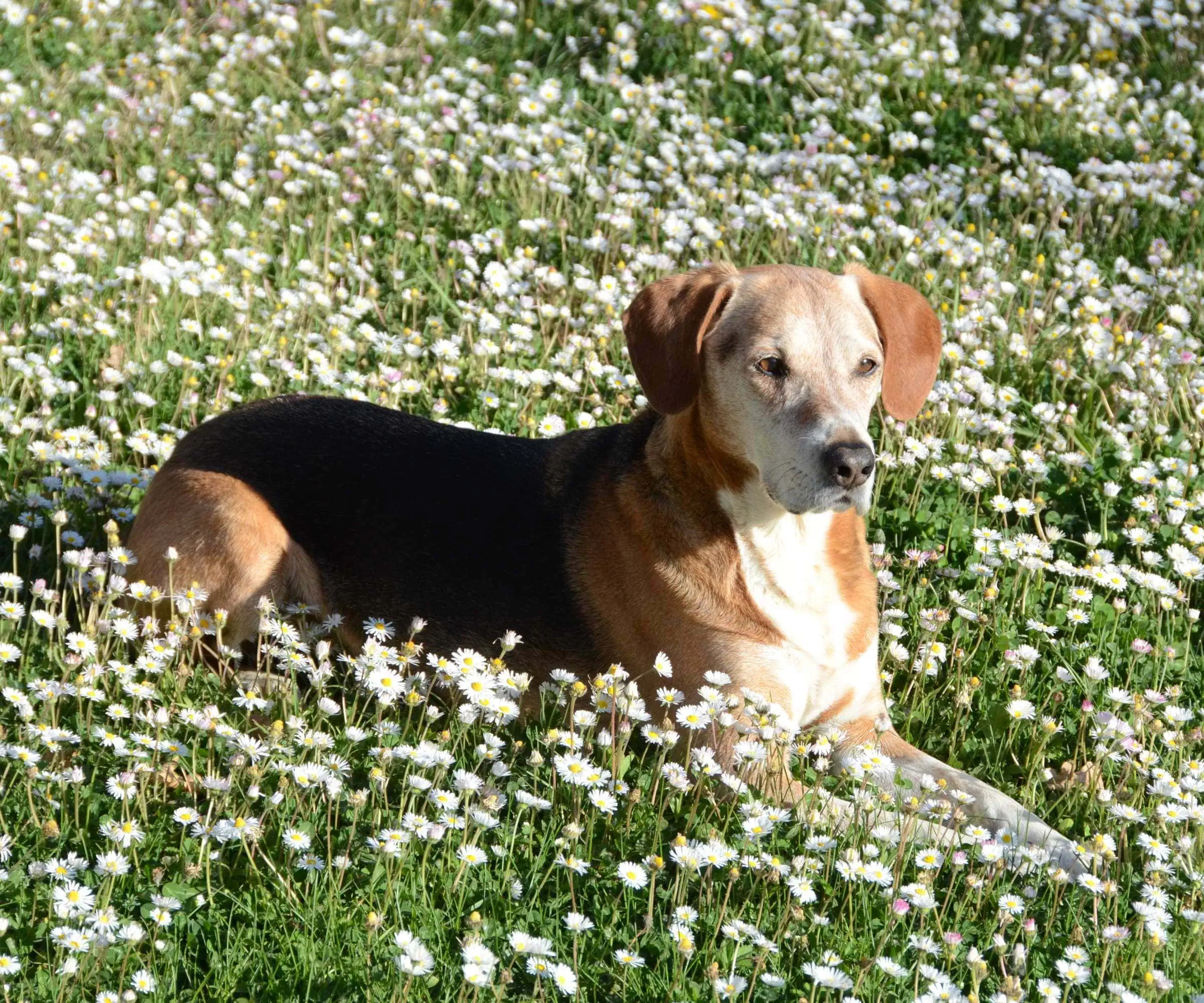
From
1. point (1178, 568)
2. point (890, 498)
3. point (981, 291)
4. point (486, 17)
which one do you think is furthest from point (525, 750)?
point (486, 17)

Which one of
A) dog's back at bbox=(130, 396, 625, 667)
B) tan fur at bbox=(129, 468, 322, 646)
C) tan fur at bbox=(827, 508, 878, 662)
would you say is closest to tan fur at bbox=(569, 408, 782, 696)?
dog's back at bbox=(130, 396, 625, 667)

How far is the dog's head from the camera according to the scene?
4.22m

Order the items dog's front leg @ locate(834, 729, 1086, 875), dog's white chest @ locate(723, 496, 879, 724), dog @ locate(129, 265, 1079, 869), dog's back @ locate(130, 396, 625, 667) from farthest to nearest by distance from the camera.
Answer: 1. dog's back @ locate(130, 396, 625, 667)
2. dog's white chest @ locate(723, 496, 879, 724)
3. dog @ locate(129, 265, 1079, 869)
4. dog's front leg @ locate(834, 729, 1086, 875)

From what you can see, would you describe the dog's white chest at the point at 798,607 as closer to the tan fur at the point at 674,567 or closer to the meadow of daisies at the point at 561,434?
the tan fur at the point at 674,567

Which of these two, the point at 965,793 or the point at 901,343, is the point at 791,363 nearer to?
the point at 901,343

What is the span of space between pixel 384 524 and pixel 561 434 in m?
0.98

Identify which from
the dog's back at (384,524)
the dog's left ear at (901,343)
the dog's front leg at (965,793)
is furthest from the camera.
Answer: the dog's back at (384,524)

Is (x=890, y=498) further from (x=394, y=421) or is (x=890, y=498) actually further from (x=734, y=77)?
(x=734, y=77)

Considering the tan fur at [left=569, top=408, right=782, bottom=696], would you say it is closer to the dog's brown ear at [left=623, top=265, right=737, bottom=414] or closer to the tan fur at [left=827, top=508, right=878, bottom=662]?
the dog's brown ear at [left=623, top=265, right=737, bottom=414]

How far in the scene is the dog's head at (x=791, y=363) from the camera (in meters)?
4.22

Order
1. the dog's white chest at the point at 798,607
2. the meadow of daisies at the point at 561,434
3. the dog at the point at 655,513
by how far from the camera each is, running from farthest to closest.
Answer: the dog's white chest at the point at 798,607, the dog at the point at 655,513, the meadow of daisies at the point at 561,434

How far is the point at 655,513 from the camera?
15.2 ft

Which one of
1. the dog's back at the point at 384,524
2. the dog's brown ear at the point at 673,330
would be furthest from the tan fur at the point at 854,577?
the dog's back at the point at 384,524

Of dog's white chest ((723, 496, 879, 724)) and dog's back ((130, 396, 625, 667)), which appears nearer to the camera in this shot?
dog's white chest ((723, 496, 879, 724))
